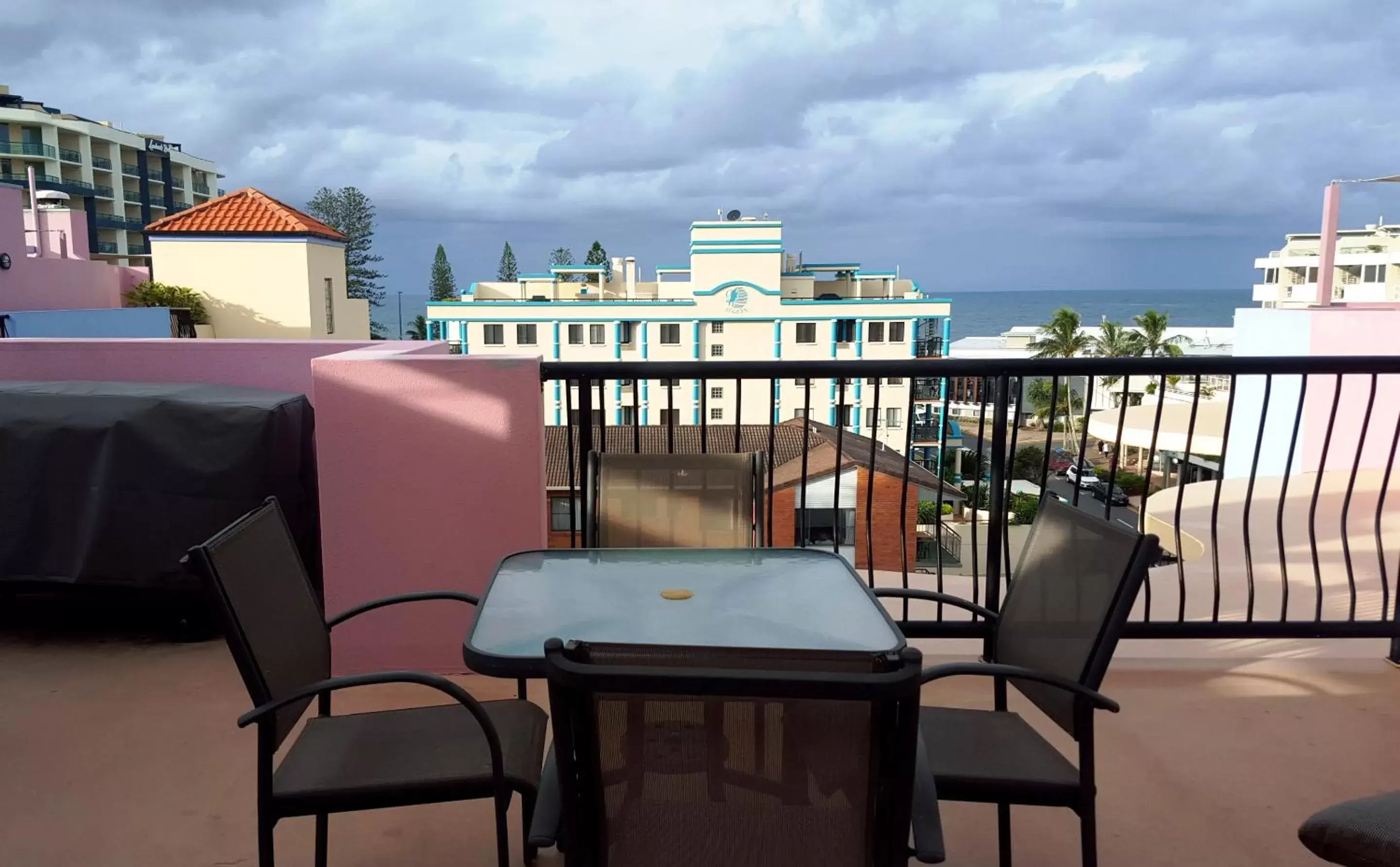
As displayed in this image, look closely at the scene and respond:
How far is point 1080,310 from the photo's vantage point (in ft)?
457

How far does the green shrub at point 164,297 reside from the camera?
2400 cm

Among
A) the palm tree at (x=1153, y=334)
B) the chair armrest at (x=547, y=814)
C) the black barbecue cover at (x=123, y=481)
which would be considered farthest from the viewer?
the palm tree at (x=1153, y=334)

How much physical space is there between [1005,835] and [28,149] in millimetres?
67042

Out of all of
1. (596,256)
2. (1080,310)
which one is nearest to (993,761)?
(596,256)

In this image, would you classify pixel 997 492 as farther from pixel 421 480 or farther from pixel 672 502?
pixel 421 480

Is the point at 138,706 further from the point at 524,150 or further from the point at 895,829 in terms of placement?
the point at 524,150

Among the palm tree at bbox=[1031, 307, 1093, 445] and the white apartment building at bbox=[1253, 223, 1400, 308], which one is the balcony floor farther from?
the white apartment building at bbox=[1253, 223, 1400, 308]

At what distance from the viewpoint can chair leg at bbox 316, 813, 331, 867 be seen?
2070 mm

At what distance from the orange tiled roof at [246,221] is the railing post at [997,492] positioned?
85.4ft

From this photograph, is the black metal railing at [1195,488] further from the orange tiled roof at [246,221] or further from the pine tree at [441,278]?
the pine tree at [441,278]

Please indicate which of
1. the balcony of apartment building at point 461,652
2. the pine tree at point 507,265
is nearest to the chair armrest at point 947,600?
the balcony of apartment building at point 461,652

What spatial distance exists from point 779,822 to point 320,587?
3.19m

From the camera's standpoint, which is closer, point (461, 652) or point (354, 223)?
point (461, 652)

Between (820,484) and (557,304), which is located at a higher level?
(557,304)
